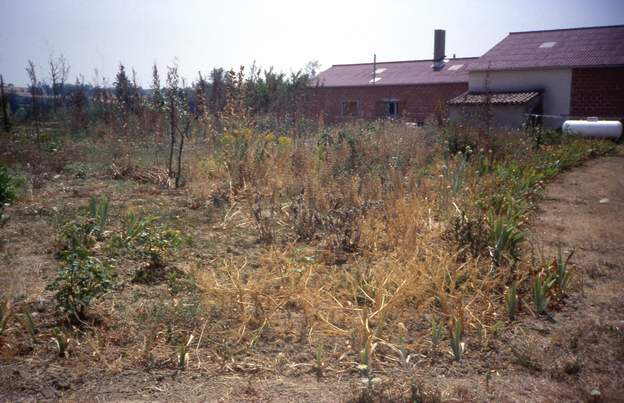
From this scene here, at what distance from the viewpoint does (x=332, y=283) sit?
13.2ft

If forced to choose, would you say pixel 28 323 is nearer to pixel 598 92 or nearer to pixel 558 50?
pixel 598 92

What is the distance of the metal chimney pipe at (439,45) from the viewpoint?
95.6 feet

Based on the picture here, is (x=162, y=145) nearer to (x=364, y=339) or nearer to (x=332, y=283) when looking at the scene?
(x=332, y=283)

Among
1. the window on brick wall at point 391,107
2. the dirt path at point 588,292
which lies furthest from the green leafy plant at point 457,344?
the window on brick wall at point 391,107

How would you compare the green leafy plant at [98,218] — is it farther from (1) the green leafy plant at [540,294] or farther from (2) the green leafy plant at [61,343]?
(1) the green leafy plant at [540,294]

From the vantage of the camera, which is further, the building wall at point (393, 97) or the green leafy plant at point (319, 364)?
the building wall at point (393, 97)

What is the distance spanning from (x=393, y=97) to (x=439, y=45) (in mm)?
4866

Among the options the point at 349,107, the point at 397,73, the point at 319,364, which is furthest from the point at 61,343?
the point at 397,73

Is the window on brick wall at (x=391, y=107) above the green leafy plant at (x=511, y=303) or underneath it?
above

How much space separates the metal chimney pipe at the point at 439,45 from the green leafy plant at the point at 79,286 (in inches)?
1112

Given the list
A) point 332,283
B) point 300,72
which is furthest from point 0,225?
point 300,72

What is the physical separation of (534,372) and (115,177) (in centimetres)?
778

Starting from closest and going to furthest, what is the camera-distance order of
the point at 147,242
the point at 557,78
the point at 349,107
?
the point at 147,242
the point at 557,78
the point at 349,107

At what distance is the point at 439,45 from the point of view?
29312 mm
